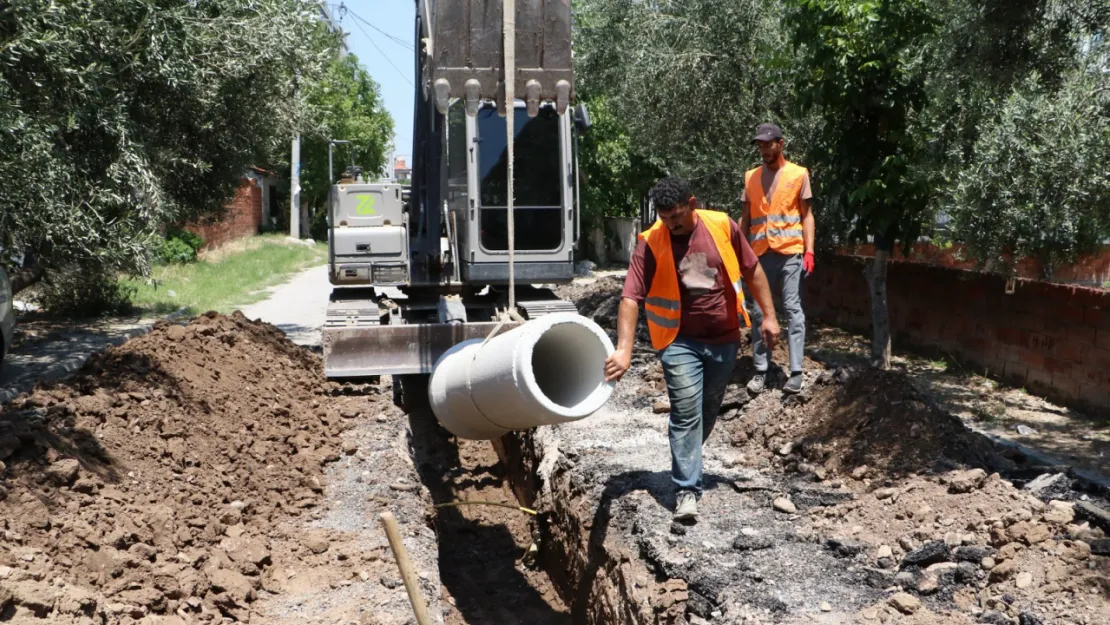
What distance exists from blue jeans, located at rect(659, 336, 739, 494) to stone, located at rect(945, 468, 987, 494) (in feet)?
4.32

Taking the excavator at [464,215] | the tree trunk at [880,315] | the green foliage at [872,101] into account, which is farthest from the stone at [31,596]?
the tree trunk at [880,315]

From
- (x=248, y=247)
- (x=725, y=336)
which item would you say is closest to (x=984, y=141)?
(x=725, y=336)

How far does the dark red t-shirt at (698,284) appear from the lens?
18.6 ft

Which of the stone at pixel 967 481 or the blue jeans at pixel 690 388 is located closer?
the stone at pixel 967 481

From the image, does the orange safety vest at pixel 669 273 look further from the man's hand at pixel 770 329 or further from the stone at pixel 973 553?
the stone at pixel 973 553

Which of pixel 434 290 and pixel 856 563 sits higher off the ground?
pixel 434 290

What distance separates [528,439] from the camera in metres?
8.99

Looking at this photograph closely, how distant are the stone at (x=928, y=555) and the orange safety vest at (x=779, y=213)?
9.27ft

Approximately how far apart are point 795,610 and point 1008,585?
3.06 feet

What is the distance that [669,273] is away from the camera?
5.68 metres

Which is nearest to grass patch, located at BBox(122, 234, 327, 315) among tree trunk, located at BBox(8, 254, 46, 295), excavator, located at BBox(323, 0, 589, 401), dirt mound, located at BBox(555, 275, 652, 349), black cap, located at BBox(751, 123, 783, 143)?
tree trunk, located at BBox(8, 254, 46, 295)

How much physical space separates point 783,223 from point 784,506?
2.23m

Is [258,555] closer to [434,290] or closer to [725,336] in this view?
[725,336]

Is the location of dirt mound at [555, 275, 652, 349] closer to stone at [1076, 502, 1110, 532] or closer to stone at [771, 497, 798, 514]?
stone at [771, 497, 798, 514]
